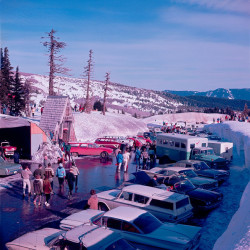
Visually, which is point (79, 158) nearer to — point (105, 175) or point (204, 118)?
point (105, 175)

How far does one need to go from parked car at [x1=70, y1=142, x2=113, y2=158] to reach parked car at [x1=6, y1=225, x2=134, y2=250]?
18.0 m

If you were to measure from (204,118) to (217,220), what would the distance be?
274 feet

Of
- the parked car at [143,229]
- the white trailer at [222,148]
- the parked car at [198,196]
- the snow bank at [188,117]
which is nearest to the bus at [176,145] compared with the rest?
the white trailer at [222,148]

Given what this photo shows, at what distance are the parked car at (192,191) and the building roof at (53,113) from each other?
52.2 ft

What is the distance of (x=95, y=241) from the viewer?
6762mm

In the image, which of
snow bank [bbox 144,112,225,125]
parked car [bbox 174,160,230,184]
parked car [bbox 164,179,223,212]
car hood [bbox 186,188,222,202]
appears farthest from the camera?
snow bank [bbox 144,112,225,125]

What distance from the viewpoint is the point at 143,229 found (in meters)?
8.33

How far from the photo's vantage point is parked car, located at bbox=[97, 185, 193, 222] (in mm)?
10359

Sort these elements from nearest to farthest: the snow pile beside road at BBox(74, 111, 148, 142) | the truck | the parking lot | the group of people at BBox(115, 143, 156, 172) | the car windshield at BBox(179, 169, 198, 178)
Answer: the parking lot, the car windshield at BBox(179, 169, 198, 178), the group of people at BBox(115, 143, 156, 172), the truck, the snow pile beside road at BBox(74, 111, 148, 142)

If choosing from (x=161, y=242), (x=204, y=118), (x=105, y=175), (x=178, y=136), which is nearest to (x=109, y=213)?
(x=161, y=242)

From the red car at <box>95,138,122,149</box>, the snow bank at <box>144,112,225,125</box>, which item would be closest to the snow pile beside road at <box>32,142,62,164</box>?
the red car at <box>95,138,122,149</box>

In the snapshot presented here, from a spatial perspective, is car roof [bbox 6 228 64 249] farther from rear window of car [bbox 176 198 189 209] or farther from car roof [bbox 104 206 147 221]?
rear window of car [bbox 176 198 189 209]

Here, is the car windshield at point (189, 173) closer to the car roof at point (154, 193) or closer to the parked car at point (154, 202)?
the parked car at point (154, 202)

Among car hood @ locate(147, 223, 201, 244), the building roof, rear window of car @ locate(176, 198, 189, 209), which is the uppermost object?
the building roof
